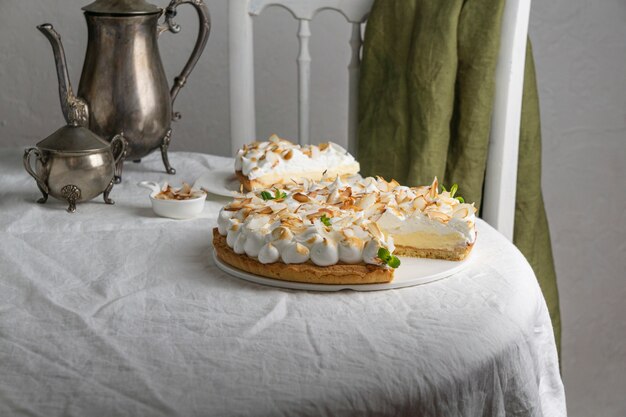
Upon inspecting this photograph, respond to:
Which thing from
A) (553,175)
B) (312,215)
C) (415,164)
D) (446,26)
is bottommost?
(553,175)

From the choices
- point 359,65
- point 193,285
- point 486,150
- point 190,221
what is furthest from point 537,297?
point 359,65

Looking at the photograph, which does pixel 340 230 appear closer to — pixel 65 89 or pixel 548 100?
pixel 65 89

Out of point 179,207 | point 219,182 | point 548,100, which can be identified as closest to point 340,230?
point 179,207

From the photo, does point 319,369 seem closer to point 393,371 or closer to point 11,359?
point 393,371

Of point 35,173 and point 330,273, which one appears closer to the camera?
point 330,273

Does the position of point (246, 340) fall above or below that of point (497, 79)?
below

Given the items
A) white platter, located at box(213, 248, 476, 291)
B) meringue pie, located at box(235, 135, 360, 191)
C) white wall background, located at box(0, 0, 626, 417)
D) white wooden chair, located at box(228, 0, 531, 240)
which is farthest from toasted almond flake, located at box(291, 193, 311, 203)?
white wall background, located at box(0, 0, 626, 417)

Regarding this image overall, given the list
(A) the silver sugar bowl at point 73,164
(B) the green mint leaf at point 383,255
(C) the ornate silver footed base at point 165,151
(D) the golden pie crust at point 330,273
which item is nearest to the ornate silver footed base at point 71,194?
(A) the silver sugar bowl at point 73,164
